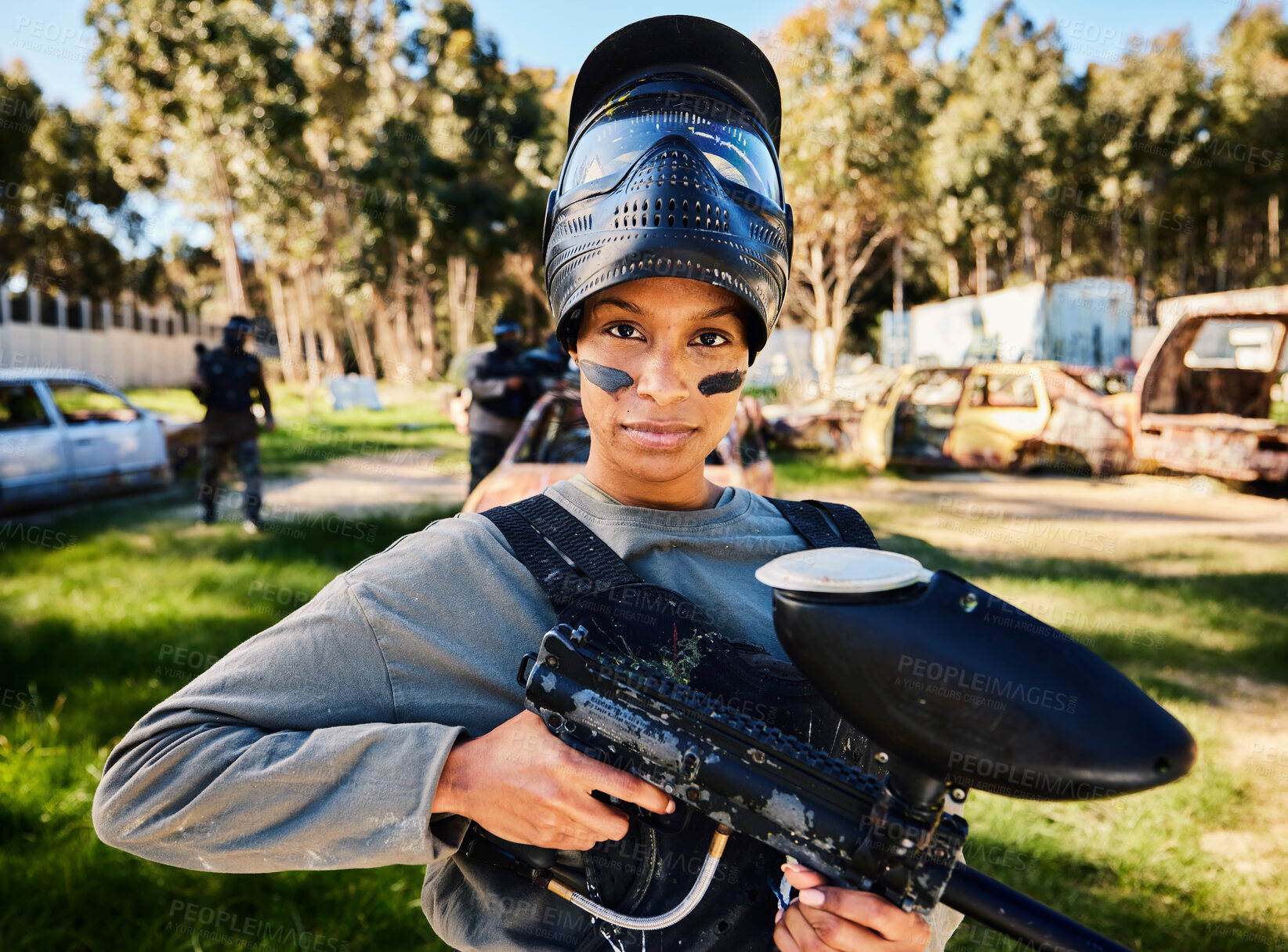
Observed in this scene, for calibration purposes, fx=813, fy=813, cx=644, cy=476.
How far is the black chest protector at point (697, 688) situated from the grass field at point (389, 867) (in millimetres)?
2178

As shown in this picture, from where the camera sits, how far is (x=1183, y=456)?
10.5 m

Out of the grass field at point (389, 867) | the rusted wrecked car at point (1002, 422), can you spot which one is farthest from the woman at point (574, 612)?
the rusted wrecked car at point (1002, 422)

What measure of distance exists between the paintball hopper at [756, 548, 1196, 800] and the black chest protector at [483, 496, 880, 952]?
0.82 ft

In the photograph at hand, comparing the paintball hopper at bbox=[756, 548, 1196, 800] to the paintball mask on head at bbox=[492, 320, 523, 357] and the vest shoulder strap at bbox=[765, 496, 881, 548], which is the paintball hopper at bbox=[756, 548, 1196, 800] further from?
the paintball mask on head at bbox=[492, 320, 523, 357]

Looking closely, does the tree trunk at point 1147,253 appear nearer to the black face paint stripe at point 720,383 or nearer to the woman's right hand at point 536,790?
the black face paint stripe at point 720,383

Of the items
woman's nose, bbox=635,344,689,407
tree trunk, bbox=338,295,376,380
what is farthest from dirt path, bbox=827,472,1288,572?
tree trunk, bbox=338,295,376,380

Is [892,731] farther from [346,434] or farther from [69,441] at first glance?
[346,434]

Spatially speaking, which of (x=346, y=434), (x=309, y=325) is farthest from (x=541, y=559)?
(x=309, y=325)

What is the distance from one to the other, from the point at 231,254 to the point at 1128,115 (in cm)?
2989

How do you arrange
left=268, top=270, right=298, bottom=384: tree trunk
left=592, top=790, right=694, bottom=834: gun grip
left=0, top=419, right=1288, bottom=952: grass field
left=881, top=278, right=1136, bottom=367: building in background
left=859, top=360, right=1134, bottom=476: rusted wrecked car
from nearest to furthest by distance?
left=592, top=790, right=694, bottom=834: gun grip, left=0, top=419, right=1288, bottom=952: grass field, left=859, top=360, right=1134, bottom=476: rusted wrecked car, left=881, top=278, right=1136, bottom=367: building in background, left=268, top=270, right=298, bottom=384: tree trunk

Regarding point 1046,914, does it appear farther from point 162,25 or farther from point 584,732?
point 162,25

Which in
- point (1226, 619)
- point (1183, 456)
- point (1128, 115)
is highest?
point (1128, 115)

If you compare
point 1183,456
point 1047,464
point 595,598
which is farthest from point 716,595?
point 1047,464

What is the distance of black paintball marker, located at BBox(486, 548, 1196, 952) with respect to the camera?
816 mm
